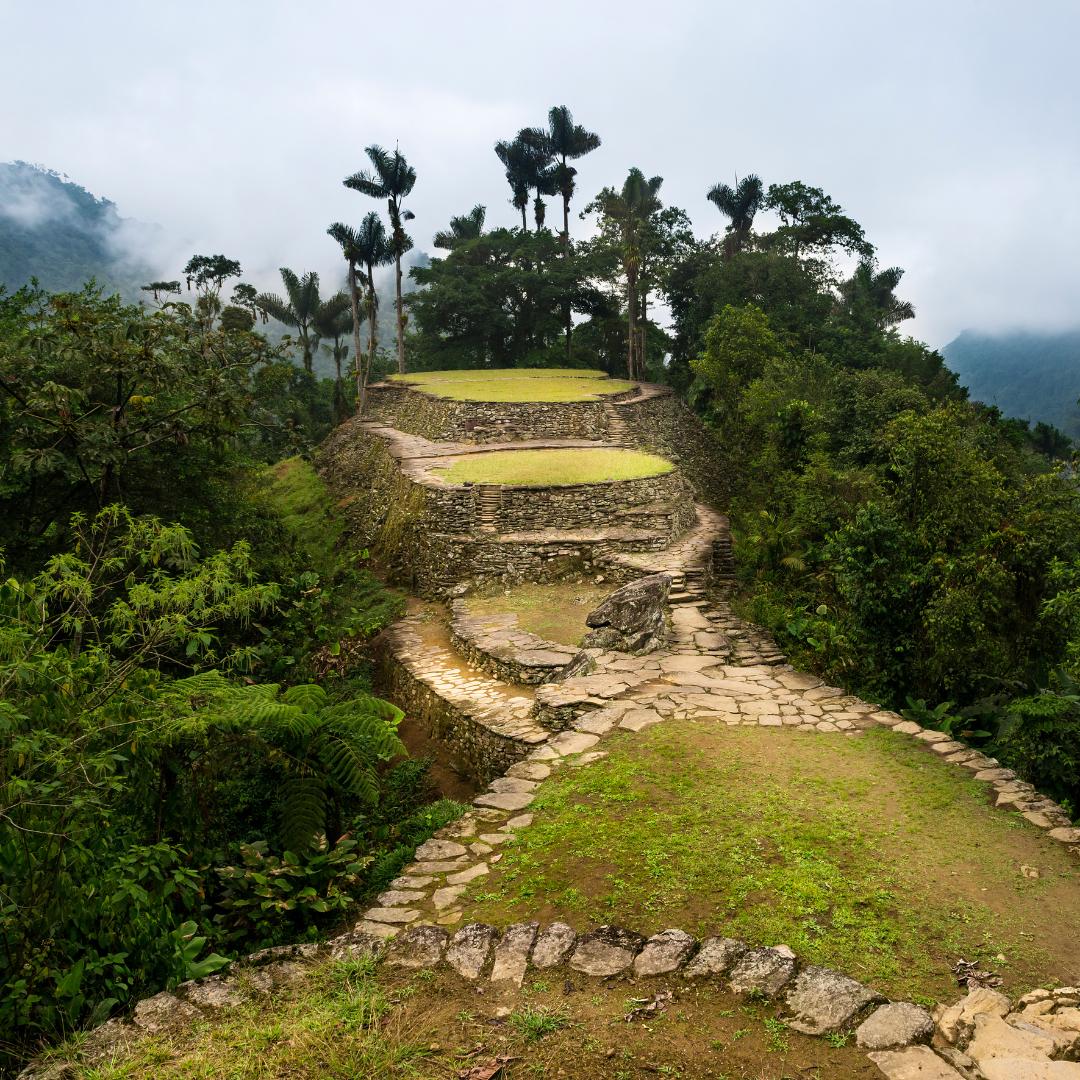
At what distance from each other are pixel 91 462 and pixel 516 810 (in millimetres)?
5973

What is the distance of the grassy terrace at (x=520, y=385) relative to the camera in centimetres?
2159

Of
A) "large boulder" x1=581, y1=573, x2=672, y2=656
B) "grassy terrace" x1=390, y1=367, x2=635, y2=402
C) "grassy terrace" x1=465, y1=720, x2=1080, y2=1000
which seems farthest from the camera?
"grassy terrace" x1=390, y1=367, x2=635, y2=402

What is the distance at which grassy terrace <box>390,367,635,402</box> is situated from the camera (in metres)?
21.6

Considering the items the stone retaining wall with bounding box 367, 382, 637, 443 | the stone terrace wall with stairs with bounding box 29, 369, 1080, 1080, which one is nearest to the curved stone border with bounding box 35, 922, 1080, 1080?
the stone terrace wall with stairs with bounding box 29, 369, 1080, 1080

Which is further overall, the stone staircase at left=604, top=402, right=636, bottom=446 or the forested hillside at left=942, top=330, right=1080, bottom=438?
the forested hillside at left=942, top=330, right=1080, bottom=438

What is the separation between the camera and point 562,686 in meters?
7.30

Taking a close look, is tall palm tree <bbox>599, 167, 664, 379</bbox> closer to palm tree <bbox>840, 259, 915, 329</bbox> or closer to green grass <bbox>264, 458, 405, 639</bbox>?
palm tree <bbox>840, 259, 915, 329</bbox>

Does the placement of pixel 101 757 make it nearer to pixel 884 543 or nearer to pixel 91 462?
pixel 91 462

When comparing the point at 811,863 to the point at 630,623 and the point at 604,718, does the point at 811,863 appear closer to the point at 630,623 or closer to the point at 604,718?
the point at 604,718

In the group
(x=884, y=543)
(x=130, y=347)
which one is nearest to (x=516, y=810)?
(x=884, y=543)

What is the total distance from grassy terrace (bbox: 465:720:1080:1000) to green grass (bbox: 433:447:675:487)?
860cm

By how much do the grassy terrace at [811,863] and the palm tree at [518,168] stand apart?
33855 millimetres

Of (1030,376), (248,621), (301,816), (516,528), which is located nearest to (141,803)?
(301,816)

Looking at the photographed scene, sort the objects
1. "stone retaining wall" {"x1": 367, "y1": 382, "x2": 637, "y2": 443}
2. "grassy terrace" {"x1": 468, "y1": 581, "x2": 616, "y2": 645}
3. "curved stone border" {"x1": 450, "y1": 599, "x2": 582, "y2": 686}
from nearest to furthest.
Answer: "curved stone border" {"x1": 450, "y1": 599, "x2": 582, "y2": 686}, "grassy terrace" {"x1": 468, "y1": 581, "x2": 616, "y2": 645}, "stone retaining wall" {"x1": 367, "y1": 382, "x2": 637, "y2": 443}
